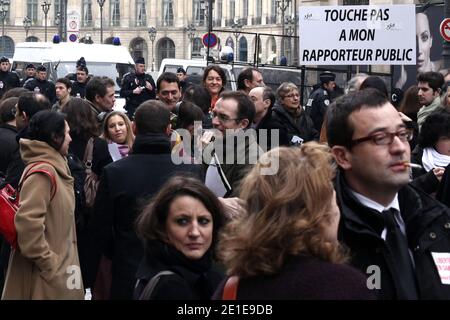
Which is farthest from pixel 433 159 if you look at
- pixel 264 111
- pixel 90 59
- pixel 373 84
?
pixel 90 59

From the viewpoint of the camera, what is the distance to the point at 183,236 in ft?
14.1

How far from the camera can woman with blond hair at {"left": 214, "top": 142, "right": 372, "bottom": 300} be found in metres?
3.12

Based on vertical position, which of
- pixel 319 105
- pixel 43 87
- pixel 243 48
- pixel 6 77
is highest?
pixel 243 48

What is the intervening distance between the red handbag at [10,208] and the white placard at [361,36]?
6.13 metres

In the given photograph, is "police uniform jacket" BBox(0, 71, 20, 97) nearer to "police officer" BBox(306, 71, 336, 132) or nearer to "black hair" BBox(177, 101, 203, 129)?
"police officer" BBox(306, 71, 336, 132)

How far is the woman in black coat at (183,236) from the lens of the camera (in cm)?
412

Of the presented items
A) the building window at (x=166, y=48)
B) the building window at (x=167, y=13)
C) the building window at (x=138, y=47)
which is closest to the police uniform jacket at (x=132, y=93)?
the building window at (x=166, y=48)

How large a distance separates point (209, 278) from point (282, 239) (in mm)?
1010

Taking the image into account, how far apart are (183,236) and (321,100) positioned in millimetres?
9310

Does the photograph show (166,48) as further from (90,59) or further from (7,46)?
(90,59)

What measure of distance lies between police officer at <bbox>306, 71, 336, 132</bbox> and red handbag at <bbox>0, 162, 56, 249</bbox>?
723cm

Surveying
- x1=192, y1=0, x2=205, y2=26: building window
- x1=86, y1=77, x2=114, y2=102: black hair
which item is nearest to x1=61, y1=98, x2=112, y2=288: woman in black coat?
x1=86, y1=77, x2=114, y2=102: black hair
